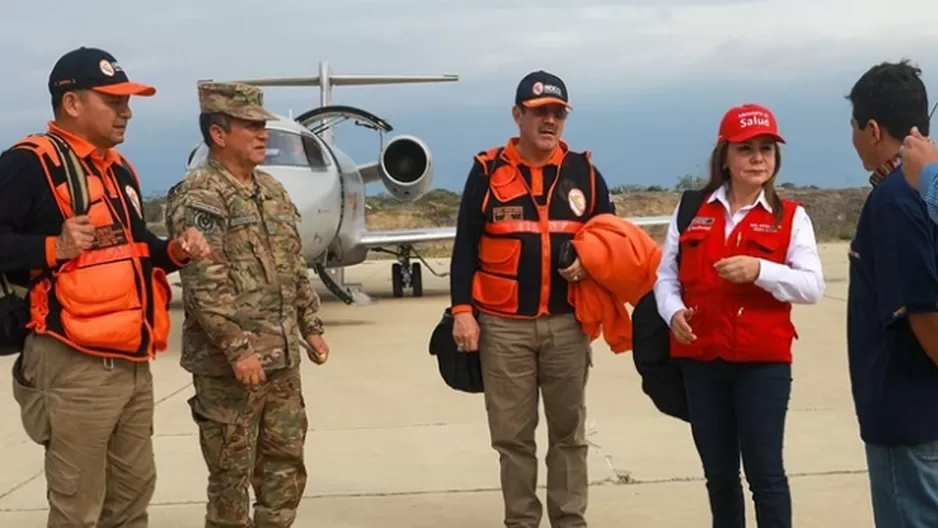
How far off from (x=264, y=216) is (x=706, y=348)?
6.11ft

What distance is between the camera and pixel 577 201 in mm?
5020

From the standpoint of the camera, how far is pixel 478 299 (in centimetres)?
507

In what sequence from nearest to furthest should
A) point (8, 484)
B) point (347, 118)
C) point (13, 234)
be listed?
point (13, 234), point (8, 484), point (347, 118)

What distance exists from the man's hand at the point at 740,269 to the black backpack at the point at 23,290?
2.31 meters

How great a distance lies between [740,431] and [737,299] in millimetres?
492

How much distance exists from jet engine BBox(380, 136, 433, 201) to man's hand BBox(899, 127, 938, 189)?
1606 centimetres

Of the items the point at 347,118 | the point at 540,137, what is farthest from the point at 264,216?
the point at 347,118

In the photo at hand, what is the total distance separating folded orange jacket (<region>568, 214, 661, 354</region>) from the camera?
4.80 meters

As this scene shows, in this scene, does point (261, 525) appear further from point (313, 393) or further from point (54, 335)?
point (313, 393)

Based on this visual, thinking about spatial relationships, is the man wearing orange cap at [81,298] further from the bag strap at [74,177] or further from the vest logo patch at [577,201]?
the vest logo patch at [577,201]

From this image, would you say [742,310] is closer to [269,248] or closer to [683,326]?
[683,326]

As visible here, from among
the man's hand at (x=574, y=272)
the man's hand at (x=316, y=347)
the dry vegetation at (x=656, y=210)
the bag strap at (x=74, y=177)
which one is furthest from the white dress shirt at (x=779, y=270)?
the dry vegetation at (x=656, y=210)

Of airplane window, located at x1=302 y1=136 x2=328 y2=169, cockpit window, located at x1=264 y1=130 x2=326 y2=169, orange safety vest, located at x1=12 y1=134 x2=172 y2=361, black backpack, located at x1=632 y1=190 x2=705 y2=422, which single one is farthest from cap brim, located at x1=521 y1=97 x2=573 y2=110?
airplane window, located at x1=302 y1=136 x2=328 y2=169

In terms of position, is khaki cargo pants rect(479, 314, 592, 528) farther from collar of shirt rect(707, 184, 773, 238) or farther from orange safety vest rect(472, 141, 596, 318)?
collar of shirt rect(707, 184, 773, 238)
